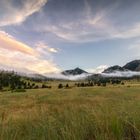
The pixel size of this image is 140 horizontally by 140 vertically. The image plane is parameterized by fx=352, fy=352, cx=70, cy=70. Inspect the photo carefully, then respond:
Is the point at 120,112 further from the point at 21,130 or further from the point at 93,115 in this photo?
the point at 21,130

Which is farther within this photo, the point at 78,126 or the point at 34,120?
the point at 34,120

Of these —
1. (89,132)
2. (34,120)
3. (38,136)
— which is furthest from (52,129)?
(34,120)

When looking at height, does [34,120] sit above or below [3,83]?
below

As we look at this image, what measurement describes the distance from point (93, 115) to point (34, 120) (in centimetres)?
131

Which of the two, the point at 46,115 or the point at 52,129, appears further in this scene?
the point at 46,115

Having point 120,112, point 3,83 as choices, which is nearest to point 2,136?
point 120,112

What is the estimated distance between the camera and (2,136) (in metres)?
5.78

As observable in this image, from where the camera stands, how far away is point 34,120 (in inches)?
291

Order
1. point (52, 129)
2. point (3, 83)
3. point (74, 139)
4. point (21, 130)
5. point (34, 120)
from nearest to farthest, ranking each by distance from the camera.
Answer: point (74, 139)
point (52, 129)
point (21, 130)
point (34, 120)
point (3, 83)

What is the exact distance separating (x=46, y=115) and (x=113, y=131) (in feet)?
6.28

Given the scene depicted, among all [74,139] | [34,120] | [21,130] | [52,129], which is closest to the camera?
[74,139]

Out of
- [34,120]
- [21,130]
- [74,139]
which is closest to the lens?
[74,139]

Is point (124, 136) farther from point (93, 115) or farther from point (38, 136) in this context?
point (38, 136)

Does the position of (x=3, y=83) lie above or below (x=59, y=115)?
above
